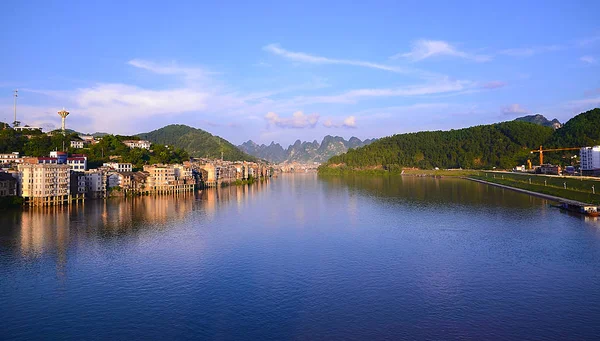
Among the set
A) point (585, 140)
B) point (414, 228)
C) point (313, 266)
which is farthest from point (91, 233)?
point (585, 140)

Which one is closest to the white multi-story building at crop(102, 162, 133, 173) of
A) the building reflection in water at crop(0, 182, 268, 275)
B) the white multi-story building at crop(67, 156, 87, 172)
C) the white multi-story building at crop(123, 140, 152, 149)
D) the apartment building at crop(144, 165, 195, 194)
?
the apartment building at crop(144, 165, 195, 194)

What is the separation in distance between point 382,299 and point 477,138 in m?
107

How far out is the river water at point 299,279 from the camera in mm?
11250

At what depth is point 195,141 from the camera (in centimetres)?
15725

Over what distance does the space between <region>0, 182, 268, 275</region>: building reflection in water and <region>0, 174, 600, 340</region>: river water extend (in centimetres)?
16

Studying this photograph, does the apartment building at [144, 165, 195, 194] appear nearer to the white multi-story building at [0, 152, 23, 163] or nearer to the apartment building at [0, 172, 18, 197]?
the white multi-story building at [0, 152, 23, 163]

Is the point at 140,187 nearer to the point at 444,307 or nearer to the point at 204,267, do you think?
the point at 204,267

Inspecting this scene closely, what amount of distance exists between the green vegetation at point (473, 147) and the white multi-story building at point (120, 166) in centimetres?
6949

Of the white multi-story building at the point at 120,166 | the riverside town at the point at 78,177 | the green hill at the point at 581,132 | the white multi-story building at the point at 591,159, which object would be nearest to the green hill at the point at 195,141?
the riverside town at the point at 78,177

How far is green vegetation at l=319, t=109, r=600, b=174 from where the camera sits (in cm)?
8234

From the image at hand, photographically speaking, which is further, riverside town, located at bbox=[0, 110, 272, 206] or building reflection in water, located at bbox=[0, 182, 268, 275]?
riverside town, located at bbox=[0, 110, 272, 206]

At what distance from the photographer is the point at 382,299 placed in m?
13.2

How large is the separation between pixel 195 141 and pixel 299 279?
5810 inches

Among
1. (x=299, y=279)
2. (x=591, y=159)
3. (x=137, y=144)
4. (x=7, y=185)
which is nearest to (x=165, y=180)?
(x=7, y=185)
